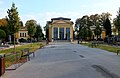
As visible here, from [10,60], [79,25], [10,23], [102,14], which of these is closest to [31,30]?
[10,23]

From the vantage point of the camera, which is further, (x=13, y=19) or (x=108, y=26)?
(x=108, y=26)

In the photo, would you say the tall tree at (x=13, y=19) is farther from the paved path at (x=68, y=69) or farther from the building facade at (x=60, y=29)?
the building facade at (x=60, y=29)

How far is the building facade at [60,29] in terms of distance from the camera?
153m

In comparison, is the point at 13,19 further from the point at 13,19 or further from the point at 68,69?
the point at 68,69

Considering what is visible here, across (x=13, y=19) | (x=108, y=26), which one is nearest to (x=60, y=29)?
(x=108, y=26)

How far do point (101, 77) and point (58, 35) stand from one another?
140205 millimetres

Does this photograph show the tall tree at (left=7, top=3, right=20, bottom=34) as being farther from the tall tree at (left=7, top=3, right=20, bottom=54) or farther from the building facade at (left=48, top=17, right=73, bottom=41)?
the building facade at (left=48, top=17, right=73, bottom=41)

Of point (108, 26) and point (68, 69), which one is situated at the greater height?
point (108, 26)

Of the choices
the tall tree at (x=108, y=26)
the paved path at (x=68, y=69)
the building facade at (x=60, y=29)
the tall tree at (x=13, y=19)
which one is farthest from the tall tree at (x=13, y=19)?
the building facade at (x=60, y=29)

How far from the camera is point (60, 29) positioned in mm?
154750

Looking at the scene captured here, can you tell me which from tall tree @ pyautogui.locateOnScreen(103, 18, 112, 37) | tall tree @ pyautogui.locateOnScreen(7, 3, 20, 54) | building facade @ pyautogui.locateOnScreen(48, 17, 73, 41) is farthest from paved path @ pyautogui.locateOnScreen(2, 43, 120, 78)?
building facade @ pyautogui.locateOnScreen(48, 17, 73, 41)

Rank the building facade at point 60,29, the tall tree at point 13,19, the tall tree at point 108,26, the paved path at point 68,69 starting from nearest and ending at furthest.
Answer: the paved path at point 68,69
the tall tree at point 13,19
the tall tree at point 108,26
the building facade at point 60,29

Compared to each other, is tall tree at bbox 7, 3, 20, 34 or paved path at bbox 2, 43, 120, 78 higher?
tall tree at bbox 7, 3, 20, 34

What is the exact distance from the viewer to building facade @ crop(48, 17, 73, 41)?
153 m
